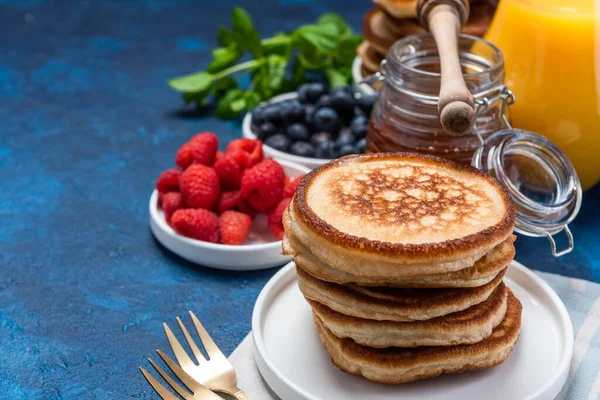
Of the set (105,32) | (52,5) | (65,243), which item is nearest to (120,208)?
(65,243)

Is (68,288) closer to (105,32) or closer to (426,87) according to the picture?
(426,87)

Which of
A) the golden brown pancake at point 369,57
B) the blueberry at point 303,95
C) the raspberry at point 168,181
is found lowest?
the raspberry at point 168,181

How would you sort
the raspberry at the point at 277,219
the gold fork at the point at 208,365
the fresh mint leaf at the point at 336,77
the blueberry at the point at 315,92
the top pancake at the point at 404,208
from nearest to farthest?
the top pancake at the point at 404,208, the gold fork at the point at 208,365, the raspberry at the point at 277,219, the blueberry at the point at 315,92, the fresh mint leaf at the point at 336,77

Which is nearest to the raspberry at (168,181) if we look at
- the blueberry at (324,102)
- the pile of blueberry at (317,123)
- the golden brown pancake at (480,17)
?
the pile of blueberry at (317,123)

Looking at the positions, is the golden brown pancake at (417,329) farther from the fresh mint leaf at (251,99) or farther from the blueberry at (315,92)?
the fresh mint leaf at (251,99)

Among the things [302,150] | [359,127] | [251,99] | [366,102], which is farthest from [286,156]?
[251,99]

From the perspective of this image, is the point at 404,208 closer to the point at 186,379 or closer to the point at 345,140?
A: the point at 186,379

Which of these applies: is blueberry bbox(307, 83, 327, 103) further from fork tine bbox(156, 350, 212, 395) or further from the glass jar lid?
fork tine bbox(156, 350, 212, 395)

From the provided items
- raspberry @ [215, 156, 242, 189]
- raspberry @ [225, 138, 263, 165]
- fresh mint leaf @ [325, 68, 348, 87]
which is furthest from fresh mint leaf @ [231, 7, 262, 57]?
raspberry @ [215, 156, 242, 189]
